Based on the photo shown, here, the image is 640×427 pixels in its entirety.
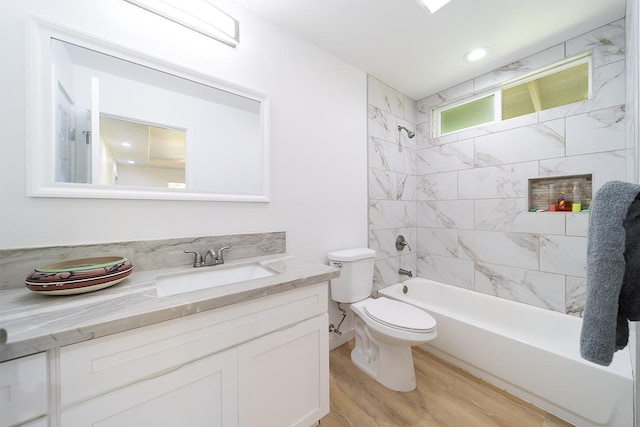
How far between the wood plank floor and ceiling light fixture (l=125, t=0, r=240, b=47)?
227 centimetres

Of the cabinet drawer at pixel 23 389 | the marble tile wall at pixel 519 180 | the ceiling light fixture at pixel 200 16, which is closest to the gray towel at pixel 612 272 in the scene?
the marble tile wall at pixel 519 180

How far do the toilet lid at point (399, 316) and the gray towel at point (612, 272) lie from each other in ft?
3.00

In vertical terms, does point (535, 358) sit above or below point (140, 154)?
below

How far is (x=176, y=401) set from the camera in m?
0.75

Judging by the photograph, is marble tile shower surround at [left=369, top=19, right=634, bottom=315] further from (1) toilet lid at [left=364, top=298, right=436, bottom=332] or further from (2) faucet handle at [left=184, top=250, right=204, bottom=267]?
(2) faucet handle at [left=184, top=250, right=204, bottom=267]

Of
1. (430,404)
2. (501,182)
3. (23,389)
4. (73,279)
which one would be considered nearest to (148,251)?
(73,279)

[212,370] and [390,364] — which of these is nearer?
[212,370]

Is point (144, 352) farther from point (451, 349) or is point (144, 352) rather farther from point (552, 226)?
point (552, 226)

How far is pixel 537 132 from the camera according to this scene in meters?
1.79

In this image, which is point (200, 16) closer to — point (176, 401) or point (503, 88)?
point (176, 401)

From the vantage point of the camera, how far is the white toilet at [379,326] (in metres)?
1.40

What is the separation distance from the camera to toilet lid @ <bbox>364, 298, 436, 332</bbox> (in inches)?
54.6

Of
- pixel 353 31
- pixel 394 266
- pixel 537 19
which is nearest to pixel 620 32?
pixel 537 19

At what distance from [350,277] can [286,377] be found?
2.79ft
